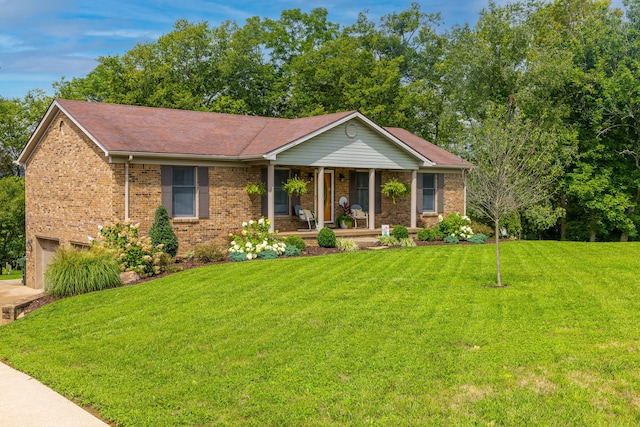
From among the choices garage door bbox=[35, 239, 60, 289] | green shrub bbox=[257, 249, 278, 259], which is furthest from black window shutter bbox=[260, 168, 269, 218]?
garage door bbox=[35, 239, 60, 289]

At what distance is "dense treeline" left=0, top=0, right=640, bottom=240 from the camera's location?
29.0 metres

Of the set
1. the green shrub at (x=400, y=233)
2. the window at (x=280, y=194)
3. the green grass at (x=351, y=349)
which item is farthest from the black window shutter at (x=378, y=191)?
the green grass at (x=351, y=349)

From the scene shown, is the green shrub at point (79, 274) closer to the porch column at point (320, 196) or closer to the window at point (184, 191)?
the window at point (184, 191)

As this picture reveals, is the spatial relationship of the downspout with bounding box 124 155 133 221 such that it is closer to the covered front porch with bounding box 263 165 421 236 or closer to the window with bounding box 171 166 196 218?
the window with bounding box 171 166 196 218

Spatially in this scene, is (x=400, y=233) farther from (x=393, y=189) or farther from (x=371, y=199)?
(x=393, y=189)

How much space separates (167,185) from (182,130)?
3104mm

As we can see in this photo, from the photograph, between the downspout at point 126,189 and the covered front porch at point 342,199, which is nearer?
the downspout at point 126,189

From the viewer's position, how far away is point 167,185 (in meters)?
18.8

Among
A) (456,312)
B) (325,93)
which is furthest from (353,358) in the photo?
(325,93)

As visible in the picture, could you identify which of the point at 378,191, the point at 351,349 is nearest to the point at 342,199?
the point at 378,191

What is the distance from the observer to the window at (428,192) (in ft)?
85.2

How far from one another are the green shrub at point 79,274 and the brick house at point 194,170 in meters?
3.30

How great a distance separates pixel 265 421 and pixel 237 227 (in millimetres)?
14984

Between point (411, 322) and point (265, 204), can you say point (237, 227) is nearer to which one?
point (265, 204)
